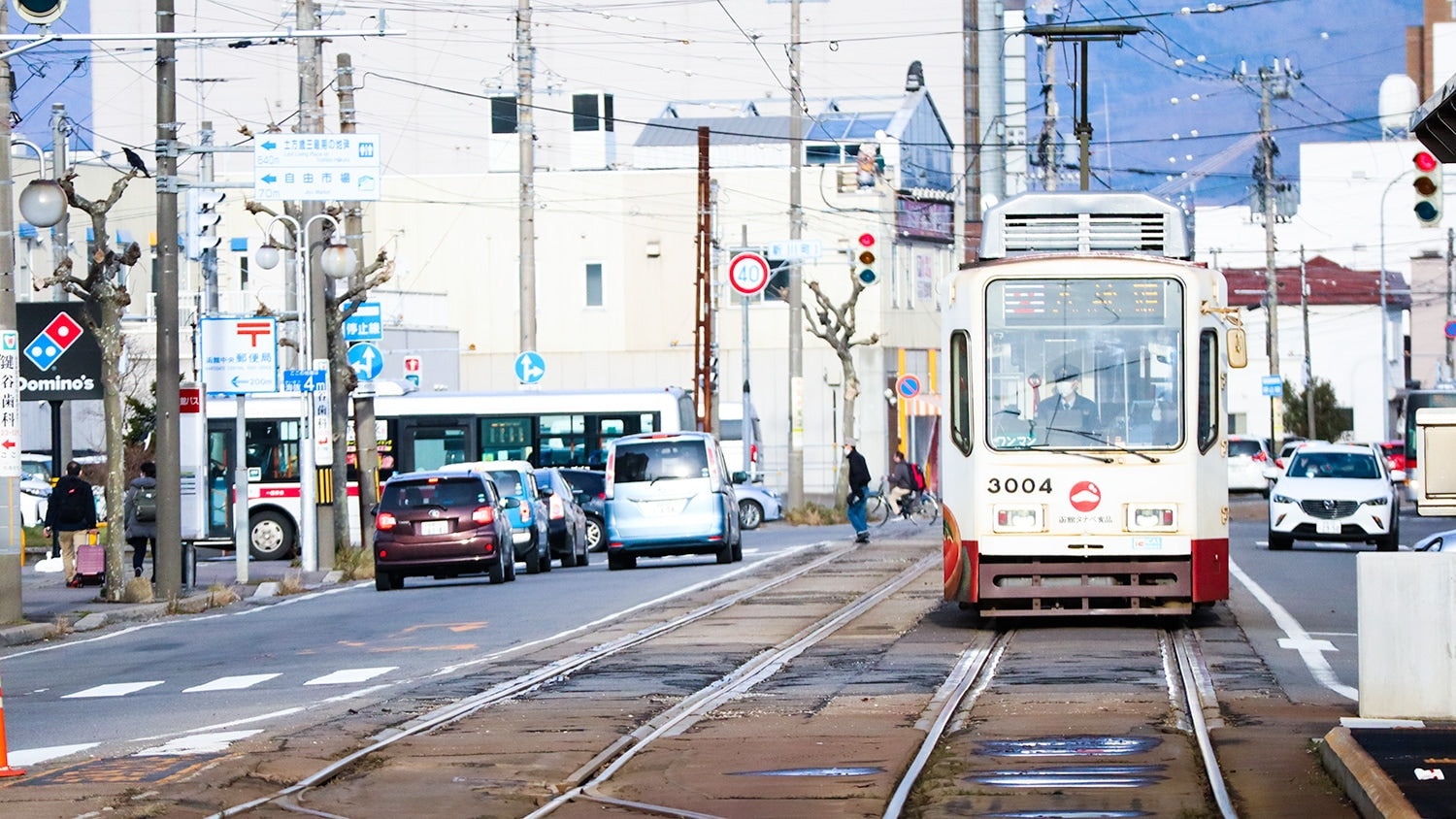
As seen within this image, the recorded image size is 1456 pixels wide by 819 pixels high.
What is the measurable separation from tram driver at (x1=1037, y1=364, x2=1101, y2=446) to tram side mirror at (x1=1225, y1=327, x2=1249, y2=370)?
1294 millimetres

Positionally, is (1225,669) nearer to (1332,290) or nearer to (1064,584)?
(1064,584)

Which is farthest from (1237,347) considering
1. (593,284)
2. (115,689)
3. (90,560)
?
(593,284)

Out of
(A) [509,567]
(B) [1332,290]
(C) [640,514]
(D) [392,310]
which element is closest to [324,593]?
(A) [509,567]

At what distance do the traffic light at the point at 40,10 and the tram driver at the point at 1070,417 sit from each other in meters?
10.7

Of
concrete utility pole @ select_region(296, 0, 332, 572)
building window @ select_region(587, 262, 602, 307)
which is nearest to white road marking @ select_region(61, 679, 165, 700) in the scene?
concrete utility pole @ select_region(296, 0, 332, 572)

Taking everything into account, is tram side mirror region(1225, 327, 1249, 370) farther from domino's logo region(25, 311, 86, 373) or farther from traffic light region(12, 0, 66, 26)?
domino's logo region(25, 311, 86, 373)

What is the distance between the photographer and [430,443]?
44.2 meters

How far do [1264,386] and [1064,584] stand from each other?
46370 mm

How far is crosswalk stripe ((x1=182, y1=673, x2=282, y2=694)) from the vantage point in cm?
1651

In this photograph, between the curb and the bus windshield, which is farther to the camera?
the bus windshield

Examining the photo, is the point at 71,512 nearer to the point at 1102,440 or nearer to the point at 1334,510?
the point at 1102,440

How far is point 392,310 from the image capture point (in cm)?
6138

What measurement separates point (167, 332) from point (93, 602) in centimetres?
362

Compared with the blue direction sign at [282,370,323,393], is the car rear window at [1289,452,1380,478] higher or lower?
lower
